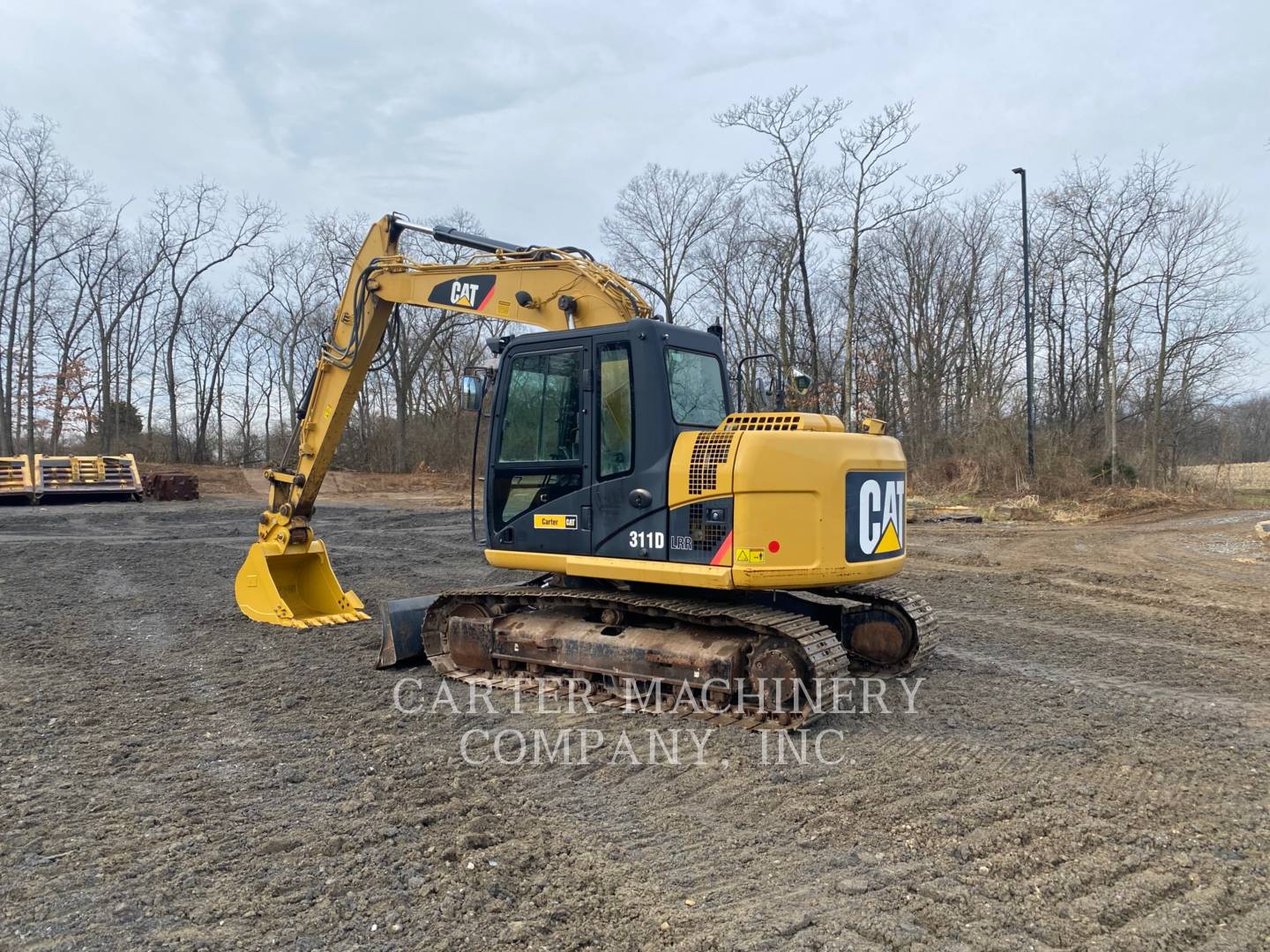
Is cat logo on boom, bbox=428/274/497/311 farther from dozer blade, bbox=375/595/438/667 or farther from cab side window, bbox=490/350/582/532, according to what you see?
dozer blade, bbox=375/595/438/667

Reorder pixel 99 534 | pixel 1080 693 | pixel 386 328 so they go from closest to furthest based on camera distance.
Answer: pixel 1080 693
pixel 386 328
pixel 99 534

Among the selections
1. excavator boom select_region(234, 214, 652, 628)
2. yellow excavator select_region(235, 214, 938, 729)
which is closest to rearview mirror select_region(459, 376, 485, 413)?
yellow excavator select_region(235, 214, 938, 729)

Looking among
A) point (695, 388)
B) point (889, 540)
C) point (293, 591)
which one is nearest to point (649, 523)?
point (695, 388)

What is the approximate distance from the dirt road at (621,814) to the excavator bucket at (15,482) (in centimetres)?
1948

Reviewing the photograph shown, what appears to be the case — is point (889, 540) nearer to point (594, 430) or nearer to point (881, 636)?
point (881, 636)

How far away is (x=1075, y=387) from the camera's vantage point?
3180cm

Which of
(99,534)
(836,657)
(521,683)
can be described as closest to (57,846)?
(521,683)

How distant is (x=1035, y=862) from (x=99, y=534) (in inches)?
728

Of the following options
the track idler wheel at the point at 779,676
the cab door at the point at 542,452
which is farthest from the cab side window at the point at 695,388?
the track idler wheel at the point at 779,676

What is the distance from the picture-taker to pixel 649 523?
571 cm

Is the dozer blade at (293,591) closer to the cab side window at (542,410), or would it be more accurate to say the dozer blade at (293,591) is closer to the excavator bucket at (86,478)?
the cab side window at (542,410)

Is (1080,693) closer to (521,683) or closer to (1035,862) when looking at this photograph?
(1035,862)

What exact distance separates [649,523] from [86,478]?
25.1 meters

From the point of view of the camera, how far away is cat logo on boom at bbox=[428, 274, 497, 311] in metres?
6.99
